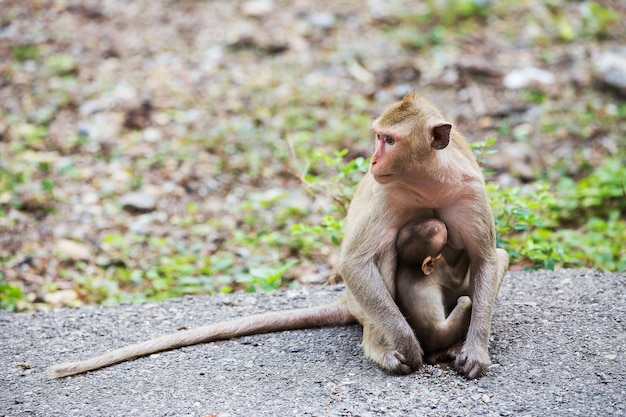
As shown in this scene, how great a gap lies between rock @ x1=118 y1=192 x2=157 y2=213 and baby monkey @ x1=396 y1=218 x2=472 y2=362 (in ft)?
12.8

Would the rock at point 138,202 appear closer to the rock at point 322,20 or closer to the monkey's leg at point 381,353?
the monkey's leg at point 381,353

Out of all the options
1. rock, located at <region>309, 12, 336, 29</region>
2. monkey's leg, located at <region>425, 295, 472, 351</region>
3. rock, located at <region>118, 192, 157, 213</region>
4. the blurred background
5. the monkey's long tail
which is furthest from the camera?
rock, located at <region>309, 12, 336, 29</region>

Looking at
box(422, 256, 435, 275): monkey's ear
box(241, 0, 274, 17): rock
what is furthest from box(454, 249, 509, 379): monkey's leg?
box(241, 0, 274, 17): rock

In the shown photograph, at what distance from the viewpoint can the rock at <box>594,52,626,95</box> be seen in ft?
29.0

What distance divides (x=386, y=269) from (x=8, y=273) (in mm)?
3735

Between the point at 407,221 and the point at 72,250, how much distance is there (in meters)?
3.80

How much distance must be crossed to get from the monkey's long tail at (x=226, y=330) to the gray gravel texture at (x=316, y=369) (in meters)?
0.05

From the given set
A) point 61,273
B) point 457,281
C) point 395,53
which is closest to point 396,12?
point 395,53

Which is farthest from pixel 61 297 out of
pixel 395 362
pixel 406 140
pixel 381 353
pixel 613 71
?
pixel 613 71

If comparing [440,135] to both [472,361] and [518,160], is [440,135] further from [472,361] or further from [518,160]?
[518,160]

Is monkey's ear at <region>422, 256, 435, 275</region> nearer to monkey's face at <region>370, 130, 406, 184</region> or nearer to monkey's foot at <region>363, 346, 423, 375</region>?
monkey's foot at <region>363, 346, 423, 375</region>

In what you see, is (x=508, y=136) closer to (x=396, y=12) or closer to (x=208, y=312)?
(x=396, y=12)

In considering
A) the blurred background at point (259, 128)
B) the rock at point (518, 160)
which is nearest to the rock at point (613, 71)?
the blurred background at point (259, 128)

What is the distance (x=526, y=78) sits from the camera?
9.27m
